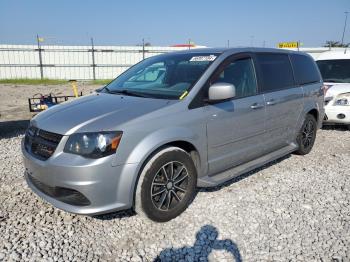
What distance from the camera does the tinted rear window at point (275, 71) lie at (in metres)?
4.43

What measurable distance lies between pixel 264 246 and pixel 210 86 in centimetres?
171

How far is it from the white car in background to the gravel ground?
3.09m

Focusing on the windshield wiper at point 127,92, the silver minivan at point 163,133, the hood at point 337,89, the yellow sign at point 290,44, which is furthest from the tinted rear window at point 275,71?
the yellow sign at point 290,44

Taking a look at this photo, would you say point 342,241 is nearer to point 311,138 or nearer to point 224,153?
point 224,153

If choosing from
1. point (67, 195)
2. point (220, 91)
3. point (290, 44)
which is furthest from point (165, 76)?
point (290, 44)

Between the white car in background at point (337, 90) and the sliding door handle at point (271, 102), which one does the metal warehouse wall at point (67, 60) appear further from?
the sliding door handle at point (271, 102)

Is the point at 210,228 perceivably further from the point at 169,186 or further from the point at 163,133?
the point at 163,133

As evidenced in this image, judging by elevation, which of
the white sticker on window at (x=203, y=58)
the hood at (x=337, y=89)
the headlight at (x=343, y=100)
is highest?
the white sticker on window at (x=203, y=58)

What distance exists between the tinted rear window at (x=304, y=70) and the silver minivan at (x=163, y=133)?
35 cm

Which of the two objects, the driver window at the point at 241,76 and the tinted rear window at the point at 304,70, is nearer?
the driver window at the point at 241,76

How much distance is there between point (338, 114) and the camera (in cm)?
710

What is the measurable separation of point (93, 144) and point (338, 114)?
6.05m

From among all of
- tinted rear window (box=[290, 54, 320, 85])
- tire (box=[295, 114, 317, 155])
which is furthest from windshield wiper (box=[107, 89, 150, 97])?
tire (box=[295, 114, 317, 155])

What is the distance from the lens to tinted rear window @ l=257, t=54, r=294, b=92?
4426 millimetres
